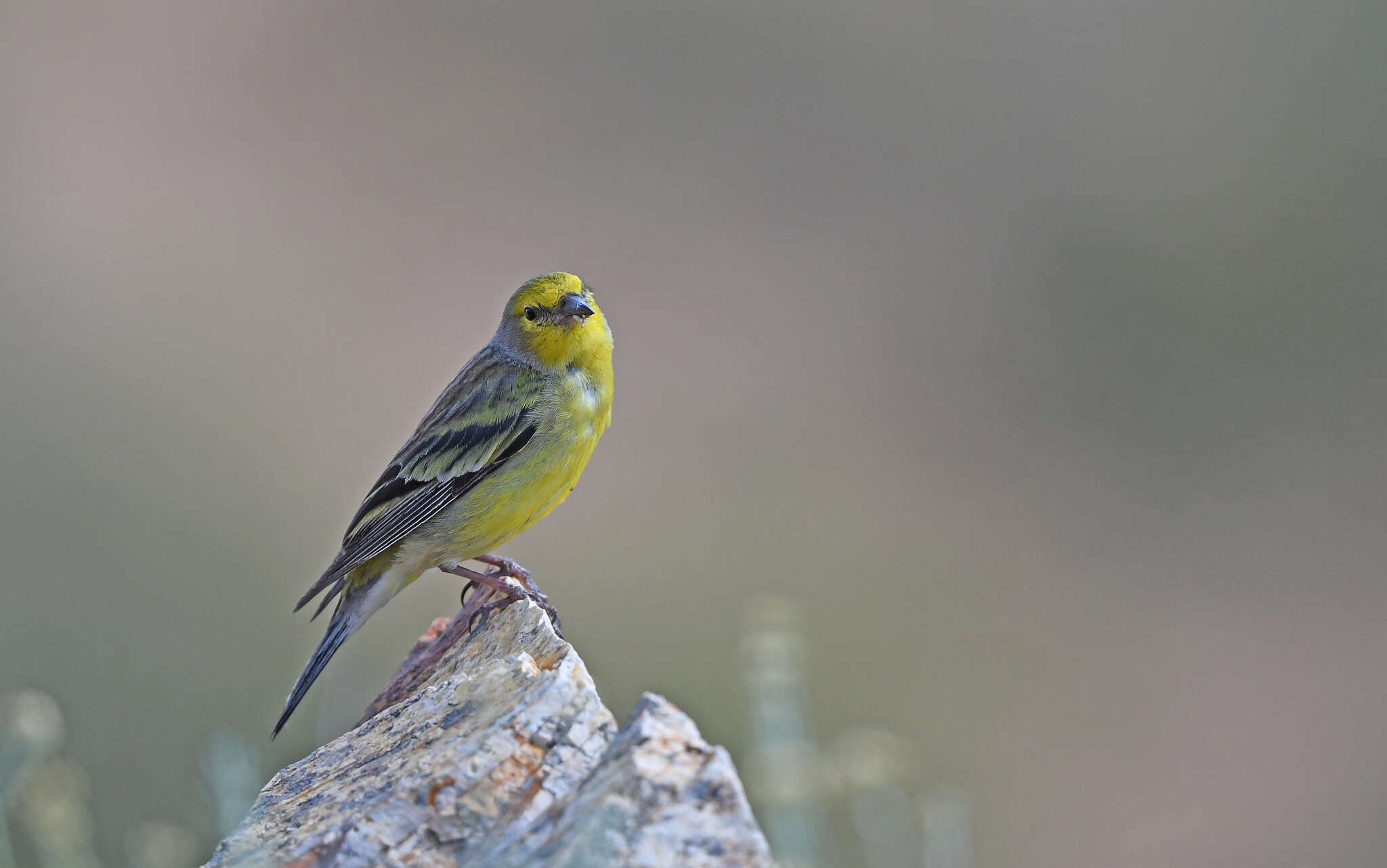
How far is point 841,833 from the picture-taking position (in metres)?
7.97

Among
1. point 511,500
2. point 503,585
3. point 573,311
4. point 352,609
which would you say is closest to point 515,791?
point 503,585

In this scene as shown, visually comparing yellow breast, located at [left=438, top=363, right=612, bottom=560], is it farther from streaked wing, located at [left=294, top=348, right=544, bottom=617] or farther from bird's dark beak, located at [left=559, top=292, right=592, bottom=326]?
bird's dark beak, located at [left=559, top=292, right=592, bottom=326]

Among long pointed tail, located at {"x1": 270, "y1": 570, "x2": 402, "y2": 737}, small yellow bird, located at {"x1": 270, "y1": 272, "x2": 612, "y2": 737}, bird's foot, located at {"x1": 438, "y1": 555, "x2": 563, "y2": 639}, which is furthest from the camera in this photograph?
small yellow bird, located at {"x1": 270, "y1": 272, "x2": 612, "y2": 737}

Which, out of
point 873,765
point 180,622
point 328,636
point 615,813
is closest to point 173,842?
point 615,813

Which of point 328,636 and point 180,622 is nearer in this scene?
point 328,636

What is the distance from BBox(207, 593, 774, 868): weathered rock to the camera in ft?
8.93

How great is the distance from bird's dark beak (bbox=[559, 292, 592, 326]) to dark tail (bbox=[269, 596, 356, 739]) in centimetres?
147

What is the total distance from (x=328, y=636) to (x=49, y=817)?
236 centimetres

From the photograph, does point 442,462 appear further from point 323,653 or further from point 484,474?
point 323,653

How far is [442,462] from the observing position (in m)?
5.74

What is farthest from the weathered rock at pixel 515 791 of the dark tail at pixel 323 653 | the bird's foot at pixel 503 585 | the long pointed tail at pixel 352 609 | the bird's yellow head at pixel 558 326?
the bird's yellow head at pixel 558 326

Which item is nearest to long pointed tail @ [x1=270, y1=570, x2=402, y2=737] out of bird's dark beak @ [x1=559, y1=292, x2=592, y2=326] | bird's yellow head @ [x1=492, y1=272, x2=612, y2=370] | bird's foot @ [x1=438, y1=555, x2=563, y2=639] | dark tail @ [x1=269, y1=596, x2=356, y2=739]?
dark tail @ [x1=269, y1=596, x2=356, y2=739]

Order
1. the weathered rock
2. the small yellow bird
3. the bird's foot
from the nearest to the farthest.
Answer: the weathered rock < the bird's foot < the small yellow bird

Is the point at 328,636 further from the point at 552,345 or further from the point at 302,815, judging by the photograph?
the point at 302,815
